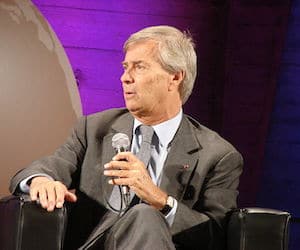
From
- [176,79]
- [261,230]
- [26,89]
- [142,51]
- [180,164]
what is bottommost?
[261,230]

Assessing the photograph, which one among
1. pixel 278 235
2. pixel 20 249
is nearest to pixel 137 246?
pixel 20 249

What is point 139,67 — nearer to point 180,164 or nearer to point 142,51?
point 142,51

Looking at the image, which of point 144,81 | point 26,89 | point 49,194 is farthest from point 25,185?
point 26,89

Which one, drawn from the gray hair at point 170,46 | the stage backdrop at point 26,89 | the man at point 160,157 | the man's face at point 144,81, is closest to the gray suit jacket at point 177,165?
the man at point 160,157

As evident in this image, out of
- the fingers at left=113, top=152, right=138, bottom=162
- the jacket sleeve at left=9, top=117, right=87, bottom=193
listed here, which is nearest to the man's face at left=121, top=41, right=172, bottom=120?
the jacket sleeve at left=9, top=117, right=87, bottom=193

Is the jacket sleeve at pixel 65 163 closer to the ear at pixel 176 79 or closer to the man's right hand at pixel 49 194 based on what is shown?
the man's right hand at pixel 49 194

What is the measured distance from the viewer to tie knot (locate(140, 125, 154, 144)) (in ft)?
7.45

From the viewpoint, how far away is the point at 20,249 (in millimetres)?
1758

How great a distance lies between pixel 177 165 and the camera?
2213mm

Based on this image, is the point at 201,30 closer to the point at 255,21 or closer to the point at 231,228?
the point at 255,21

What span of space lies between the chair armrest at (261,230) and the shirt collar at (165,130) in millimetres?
483

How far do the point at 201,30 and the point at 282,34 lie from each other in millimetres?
410

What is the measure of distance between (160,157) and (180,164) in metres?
0.10

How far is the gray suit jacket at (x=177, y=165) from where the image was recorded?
2.18 metres
